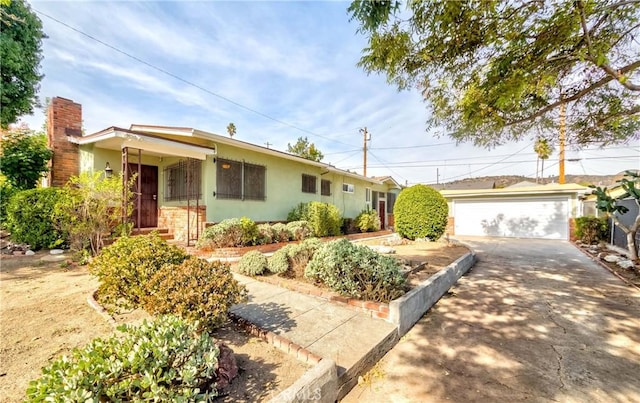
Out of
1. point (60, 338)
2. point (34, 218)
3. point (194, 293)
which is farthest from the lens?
point (34, 218)

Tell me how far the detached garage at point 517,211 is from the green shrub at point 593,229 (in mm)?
1761

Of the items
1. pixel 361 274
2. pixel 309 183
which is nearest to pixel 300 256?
pixel 361 274

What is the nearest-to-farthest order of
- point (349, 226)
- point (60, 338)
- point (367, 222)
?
point (60, 338) < point (349, 226) < point (367, 222)

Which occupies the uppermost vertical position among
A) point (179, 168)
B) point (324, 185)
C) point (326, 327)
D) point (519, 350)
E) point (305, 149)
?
point (305, 149)

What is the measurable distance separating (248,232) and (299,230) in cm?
218

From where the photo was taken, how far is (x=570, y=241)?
46.5ft

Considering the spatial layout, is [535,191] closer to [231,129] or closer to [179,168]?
[179,168]

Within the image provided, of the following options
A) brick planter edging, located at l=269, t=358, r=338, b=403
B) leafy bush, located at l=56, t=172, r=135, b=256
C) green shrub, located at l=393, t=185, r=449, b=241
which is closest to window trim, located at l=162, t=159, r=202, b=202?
leafy bush, located at l=56, t=172, r=135, b=256

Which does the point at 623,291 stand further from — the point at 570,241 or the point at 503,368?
the point at 570,241

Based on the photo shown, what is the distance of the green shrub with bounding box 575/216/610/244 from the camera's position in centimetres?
1242

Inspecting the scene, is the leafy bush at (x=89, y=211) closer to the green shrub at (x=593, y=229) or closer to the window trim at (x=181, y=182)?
the window trim at (x=181, y=182)

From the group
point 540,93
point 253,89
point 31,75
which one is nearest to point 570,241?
point 540,93

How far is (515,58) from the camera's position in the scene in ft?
12.7

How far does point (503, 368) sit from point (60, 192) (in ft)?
33.2
